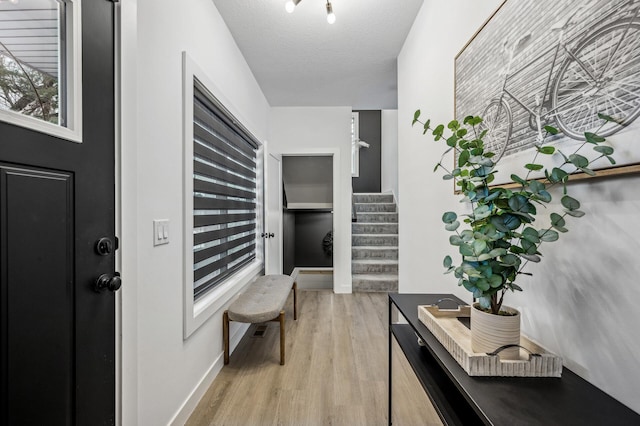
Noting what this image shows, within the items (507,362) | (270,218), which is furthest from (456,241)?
(270,218)

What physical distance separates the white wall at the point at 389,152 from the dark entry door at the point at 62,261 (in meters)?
5.34

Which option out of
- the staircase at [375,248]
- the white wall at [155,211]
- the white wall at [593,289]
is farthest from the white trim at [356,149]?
the white wall at [593,289]

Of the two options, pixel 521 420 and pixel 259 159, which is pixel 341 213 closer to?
pixel 259 159

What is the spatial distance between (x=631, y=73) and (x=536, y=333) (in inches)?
31.3

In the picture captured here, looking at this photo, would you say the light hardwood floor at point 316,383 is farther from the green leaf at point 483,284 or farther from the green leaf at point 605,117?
the green leaf at point 605,117

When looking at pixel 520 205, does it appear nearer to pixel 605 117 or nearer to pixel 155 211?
pixel 605 117

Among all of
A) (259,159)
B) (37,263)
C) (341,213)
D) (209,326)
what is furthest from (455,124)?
(341,213)

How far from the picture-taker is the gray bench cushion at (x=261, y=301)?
7.06 ft

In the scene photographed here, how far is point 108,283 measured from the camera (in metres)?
1.05

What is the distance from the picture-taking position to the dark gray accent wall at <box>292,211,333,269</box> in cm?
598

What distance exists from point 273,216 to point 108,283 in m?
2.83

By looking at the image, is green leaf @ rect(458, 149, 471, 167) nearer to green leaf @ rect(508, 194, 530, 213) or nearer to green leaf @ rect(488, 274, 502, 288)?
green leaf @ rect(508, 194, 530, 213)

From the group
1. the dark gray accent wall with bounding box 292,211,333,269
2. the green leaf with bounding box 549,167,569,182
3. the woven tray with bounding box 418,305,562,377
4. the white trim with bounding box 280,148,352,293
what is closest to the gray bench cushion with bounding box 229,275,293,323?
the white trim with bounding box 280,148,352,293

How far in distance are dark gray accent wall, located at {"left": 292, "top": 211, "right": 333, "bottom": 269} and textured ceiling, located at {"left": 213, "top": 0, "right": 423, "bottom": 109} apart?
273 cm
